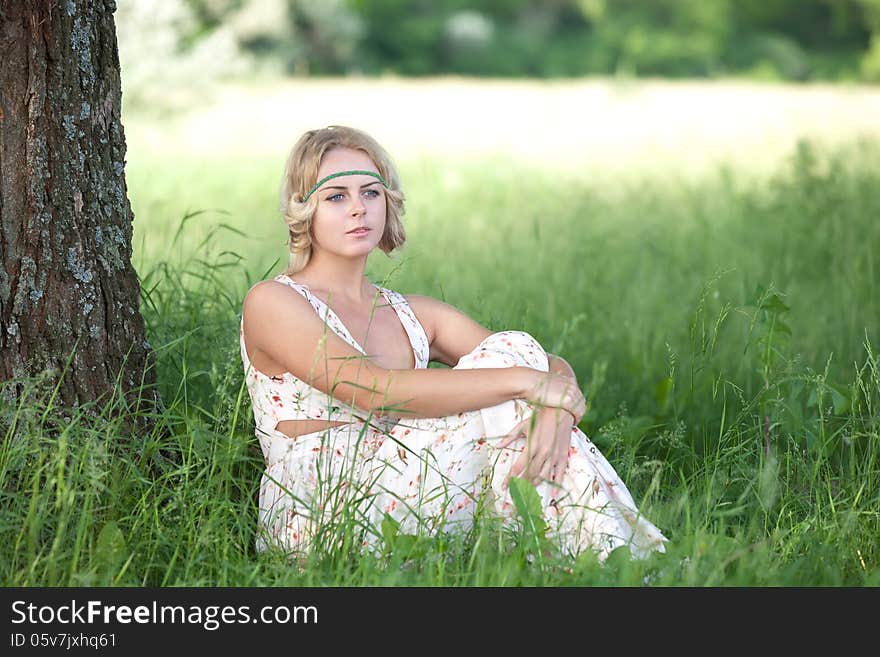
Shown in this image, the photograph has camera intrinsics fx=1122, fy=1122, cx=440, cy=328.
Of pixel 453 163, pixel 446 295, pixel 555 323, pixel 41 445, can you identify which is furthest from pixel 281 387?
pixel 453 163

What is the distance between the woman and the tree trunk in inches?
14.5

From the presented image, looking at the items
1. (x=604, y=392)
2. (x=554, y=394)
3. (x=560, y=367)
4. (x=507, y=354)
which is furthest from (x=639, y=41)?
(x=554, y=394)

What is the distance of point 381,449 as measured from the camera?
270 centimetres

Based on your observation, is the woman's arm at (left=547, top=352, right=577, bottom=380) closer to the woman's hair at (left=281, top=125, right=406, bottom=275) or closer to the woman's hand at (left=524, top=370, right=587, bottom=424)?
the woman's hand at (left=524, top=370, right=587, bottom=424)

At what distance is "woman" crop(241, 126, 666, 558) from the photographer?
8.46ft

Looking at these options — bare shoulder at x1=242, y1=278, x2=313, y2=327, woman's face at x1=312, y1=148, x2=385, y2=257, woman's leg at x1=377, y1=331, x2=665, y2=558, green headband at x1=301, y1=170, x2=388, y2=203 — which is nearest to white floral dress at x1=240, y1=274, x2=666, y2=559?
woman's leg at x1=377, y1=331, x2=665, y2=558

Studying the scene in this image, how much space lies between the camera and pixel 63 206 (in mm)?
2736

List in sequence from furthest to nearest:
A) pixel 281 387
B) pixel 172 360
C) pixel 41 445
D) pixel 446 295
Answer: pixel 446 295, pixel 172 360, pixel 281 387, pixel 41 445

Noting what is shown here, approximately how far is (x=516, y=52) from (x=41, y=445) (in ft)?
114

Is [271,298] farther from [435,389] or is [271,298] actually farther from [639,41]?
[639,41]

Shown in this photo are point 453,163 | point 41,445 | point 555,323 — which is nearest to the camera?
point 41,445
